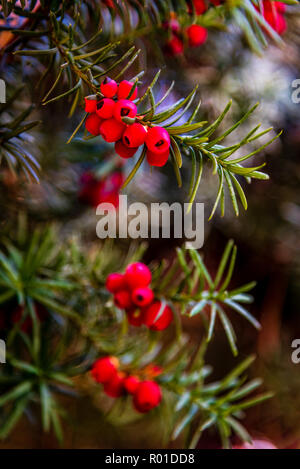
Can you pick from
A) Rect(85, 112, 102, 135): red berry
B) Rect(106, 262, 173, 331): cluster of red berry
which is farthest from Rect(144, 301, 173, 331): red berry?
Rect(85, 112, 102, 135): red berry

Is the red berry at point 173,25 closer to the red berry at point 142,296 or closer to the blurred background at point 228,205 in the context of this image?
the blurred background at point 228,205

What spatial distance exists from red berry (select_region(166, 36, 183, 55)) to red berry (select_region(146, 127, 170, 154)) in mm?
251

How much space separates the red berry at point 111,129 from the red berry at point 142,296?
0.17 metres

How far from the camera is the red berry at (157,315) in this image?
16.5 inches

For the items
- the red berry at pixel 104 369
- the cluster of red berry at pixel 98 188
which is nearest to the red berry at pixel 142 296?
the red berry at pixel 104 369

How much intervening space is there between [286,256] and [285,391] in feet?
0.80

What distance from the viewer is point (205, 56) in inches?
22.8

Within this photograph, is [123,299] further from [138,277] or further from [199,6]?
[199,6]

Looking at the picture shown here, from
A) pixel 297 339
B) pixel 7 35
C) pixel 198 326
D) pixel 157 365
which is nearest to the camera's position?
pixel 7 35

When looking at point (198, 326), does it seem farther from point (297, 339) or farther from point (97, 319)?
point (97, 319)

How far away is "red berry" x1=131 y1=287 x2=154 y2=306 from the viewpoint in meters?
0.41

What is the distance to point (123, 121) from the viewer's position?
0.87 ft

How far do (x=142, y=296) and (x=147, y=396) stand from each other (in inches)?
5.3
